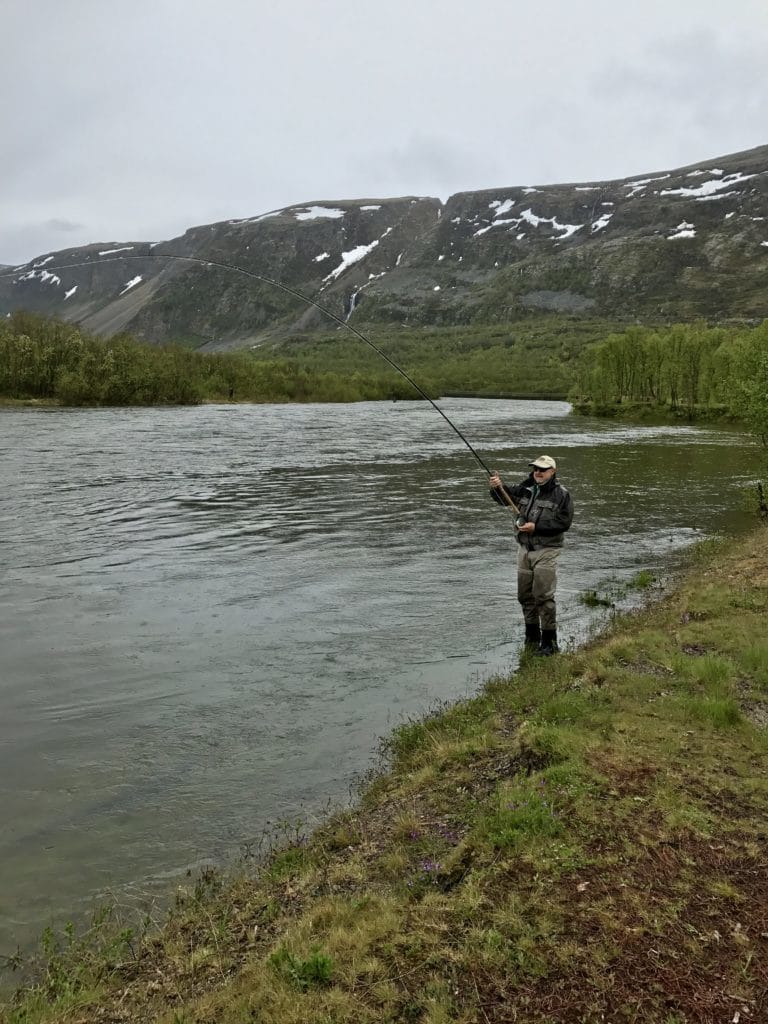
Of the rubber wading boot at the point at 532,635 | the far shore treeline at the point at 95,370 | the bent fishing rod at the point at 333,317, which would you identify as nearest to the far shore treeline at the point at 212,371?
the far shore treeline at the point at 95,370

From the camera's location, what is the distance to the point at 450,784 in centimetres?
678

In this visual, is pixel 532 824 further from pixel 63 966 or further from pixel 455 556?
pixel 455 556

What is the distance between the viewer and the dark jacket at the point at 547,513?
33.8 feet

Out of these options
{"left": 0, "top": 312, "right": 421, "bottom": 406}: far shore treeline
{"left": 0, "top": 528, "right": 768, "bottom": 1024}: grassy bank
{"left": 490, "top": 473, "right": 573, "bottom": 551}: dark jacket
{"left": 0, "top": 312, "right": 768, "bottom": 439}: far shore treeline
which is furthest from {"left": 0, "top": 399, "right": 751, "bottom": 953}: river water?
{"left": 0, "top": 312, "right": 421, "bottom": 406}: far shore treeline

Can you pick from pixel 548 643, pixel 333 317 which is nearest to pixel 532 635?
pixel 548 643

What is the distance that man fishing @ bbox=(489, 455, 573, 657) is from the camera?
1032 cm

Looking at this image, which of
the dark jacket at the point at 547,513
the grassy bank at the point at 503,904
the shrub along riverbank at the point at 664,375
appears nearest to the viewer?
the grassy bank at the point at 503,904

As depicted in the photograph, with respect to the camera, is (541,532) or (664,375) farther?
(664,375)

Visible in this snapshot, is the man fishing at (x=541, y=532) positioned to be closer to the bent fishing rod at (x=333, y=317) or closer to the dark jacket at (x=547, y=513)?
the dark jacket at (x=547, y=513)

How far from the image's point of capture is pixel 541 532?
10.4 meters

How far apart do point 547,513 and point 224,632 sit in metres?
6.09

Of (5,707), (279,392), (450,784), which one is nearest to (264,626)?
(5,707)

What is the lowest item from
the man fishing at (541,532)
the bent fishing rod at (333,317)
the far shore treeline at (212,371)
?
the man fishing at (541,532)

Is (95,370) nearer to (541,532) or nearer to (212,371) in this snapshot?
(212,371)
